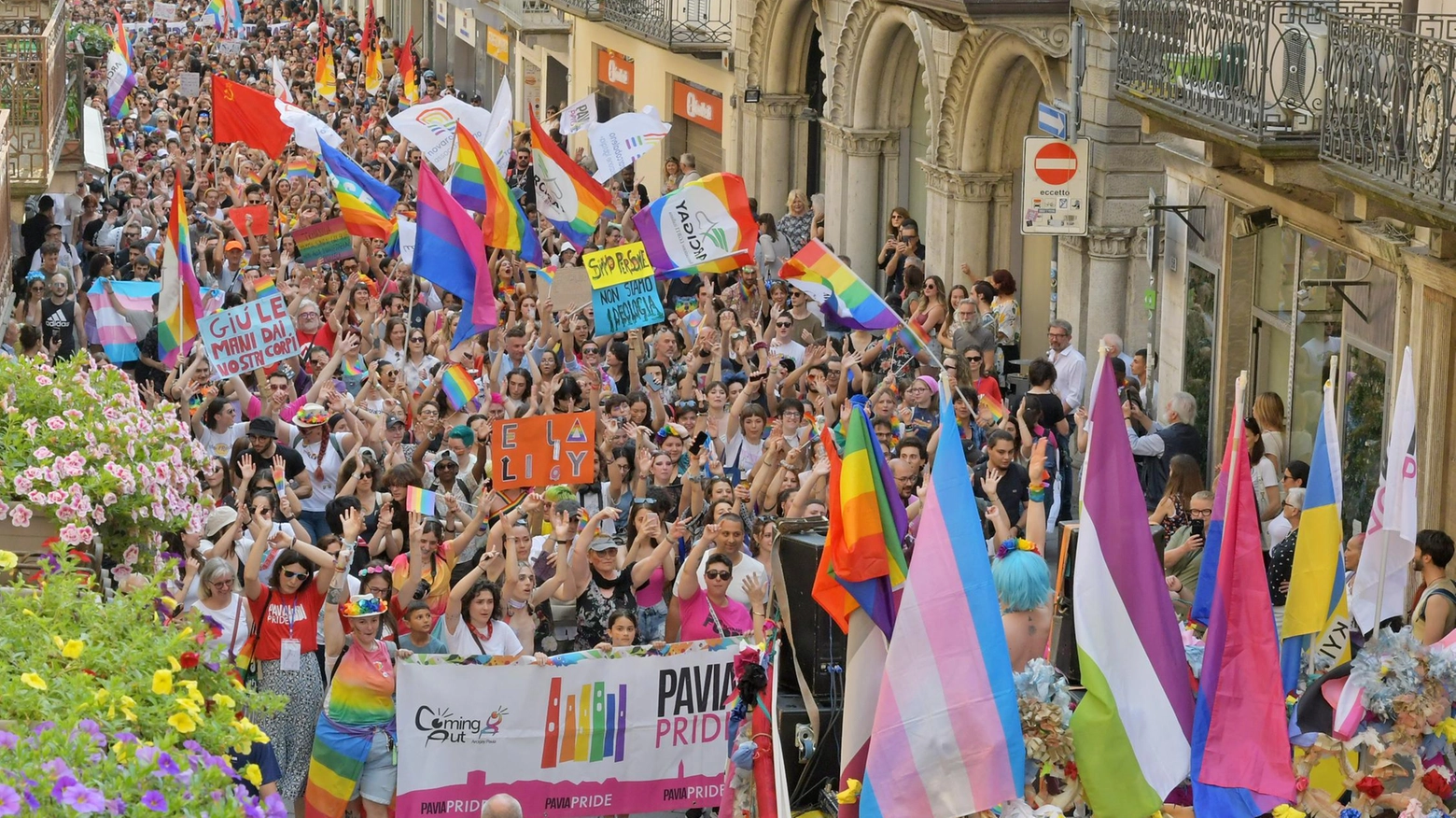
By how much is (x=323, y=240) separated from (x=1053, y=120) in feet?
20.7

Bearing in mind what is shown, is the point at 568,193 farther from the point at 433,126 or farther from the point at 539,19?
the point at 539,19

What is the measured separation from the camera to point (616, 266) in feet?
52.8


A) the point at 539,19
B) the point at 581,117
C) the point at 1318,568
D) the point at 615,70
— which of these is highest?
the point at 1318,568

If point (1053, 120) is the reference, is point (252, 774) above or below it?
below

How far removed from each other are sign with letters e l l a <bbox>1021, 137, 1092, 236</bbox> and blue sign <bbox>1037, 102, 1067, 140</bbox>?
27 cm

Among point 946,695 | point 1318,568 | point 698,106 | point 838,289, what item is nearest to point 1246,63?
point 838,289

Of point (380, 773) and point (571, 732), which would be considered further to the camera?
point (571, 732)

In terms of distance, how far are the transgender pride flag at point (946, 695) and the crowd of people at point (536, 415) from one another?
1.31ft

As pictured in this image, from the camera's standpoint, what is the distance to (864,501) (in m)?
8.28

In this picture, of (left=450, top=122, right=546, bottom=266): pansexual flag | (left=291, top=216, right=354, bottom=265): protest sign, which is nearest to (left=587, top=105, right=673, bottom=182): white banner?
(left=450, top=122, right=546, bottom=266): pansexual flag

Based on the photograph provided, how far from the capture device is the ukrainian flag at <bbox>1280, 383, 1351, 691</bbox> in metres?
8.52

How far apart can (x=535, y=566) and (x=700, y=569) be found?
86 cm

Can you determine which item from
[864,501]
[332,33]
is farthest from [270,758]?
[332,33]

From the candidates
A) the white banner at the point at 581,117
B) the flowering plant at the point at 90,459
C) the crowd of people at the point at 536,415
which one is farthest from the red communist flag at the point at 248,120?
the flowering plant at the point at 90,459
